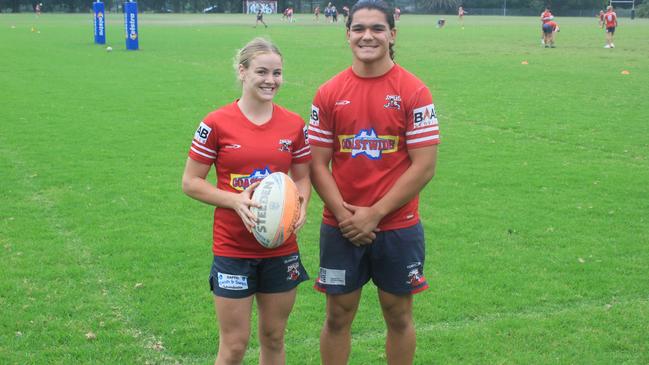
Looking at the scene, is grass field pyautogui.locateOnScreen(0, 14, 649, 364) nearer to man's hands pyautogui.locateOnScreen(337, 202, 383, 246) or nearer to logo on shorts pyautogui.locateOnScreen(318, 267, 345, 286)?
logo on shorts pyautogui.locateOnScreen(318, 267, 345, 286)

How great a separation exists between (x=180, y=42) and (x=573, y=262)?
109 feet

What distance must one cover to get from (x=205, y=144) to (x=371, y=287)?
9.14ft

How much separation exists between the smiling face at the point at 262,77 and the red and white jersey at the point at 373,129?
0.28 meters

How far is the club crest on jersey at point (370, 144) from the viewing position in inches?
165

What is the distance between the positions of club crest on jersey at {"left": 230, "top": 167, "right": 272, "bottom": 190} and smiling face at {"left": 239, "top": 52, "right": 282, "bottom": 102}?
371 mm

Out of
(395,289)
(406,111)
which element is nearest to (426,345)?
(395,289)

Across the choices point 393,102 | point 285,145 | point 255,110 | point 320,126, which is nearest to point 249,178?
point 285,145

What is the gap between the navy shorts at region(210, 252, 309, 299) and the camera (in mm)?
4086

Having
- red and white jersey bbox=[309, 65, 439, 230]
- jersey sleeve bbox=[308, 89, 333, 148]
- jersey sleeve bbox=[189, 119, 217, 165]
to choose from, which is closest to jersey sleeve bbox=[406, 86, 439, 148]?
red and white jersey bbox=[309, 65, 439, 230]

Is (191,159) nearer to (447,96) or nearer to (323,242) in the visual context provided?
(323,242)

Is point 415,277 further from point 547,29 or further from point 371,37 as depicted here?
point 547,29

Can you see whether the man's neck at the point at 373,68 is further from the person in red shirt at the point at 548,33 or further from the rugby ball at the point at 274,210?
the person in red shirt at the point at 548,33

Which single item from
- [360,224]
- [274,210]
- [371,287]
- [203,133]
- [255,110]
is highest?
[255,110]

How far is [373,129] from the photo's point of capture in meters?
4.17
